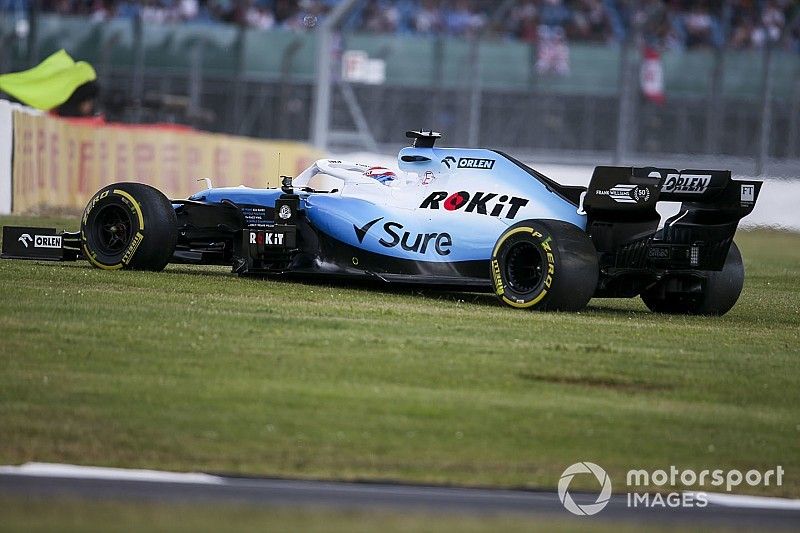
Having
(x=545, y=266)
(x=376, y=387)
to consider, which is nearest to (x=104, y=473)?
(x=376, y=387)

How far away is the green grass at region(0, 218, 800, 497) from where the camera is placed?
6195 mm

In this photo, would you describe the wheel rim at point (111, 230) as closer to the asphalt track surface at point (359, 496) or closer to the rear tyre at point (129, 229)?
the rear tyre at point (129, 229)

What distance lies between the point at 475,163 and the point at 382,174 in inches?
38.3

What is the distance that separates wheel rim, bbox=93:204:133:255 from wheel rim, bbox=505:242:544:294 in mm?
3386

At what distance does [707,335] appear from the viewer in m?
10.3

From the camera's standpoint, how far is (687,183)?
11.1 metres

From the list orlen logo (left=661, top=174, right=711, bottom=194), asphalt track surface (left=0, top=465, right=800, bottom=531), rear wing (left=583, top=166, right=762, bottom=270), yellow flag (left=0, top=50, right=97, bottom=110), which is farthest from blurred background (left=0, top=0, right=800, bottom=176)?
asphalt track surface (left=0, top=465, right=800, bottom=531)

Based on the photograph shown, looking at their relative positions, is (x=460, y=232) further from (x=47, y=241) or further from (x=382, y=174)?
(x=47, y=241)

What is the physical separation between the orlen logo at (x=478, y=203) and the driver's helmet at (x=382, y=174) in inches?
22.2

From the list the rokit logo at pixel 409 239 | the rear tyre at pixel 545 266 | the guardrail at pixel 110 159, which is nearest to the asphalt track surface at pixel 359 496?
the rear tyre at pixel 545 266

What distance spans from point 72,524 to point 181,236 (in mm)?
8412

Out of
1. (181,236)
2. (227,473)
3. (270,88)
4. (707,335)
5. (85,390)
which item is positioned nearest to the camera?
(227,473)

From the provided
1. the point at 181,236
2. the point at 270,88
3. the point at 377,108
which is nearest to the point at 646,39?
the point at 377,108

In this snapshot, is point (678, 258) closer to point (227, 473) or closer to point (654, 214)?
point (654, 214)
